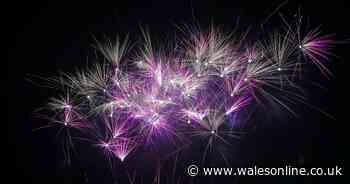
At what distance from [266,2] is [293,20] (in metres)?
0.24

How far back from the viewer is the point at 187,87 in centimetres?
199

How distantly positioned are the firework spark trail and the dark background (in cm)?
14

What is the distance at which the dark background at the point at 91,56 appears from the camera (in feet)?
6.72

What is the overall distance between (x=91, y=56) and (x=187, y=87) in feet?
2.62

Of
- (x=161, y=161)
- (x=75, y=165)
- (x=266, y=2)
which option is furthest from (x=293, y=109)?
(x=75, y=165)

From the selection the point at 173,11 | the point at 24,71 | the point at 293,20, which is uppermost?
the point at 173,11

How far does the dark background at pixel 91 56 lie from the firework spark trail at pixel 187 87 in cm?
14

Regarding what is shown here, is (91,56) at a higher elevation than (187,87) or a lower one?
higher

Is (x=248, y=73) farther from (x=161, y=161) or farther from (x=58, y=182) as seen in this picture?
(x=58, y=182)

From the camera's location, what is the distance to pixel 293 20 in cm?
208

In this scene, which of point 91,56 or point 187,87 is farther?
point 91,56

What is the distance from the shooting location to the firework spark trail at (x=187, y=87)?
1991 mm

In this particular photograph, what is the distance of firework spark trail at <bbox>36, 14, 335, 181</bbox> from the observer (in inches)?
78.4

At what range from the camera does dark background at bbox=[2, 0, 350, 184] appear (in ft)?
6.72
